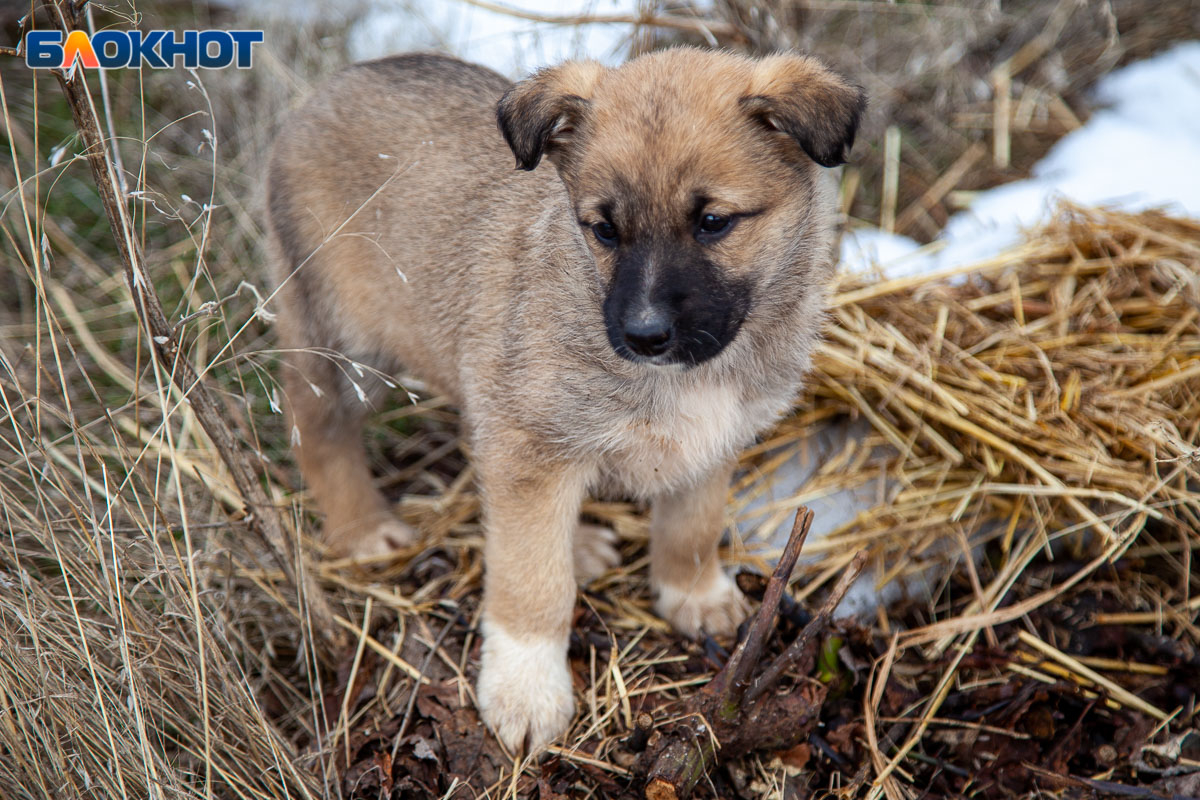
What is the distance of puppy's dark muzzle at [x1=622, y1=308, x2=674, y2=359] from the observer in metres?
2.21

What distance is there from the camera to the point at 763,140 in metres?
2.42

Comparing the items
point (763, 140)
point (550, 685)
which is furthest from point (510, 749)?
point (763, 140)

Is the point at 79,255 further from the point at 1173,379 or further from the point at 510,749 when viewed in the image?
the point at 1173,379

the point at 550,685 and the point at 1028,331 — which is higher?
the point at 1028,331

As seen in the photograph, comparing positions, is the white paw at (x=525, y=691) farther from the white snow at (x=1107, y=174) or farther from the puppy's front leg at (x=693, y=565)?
the white snow at (x=1107, y=174)

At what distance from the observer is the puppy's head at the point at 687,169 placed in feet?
7.45

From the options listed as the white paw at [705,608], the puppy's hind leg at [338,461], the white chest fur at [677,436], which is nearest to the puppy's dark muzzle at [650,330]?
the white chest fur at [677,436]

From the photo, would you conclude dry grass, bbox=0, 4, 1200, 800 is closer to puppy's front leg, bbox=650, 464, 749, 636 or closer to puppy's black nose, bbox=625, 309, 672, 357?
puppy's front leg, bbox=650, 464, 749, 636

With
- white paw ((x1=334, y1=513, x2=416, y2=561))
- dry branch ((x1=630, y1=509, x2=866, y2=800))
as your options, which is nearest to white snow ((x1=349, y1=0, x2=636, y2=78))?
white paw ((x1=334, y1=513, x2=416, y2=561))

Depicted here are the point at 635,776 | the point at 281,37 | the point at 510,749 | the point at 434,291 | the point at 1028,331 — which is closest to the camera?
the point at 635,776

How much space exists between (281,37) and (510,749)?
14.8 ft

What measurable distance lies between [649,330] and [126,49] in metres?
2.57

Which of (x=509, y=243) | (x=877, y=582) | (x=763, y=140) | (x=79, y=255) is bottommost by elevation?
(x=877, y=582)

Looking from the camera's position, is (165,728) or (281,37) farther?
(281,37)
